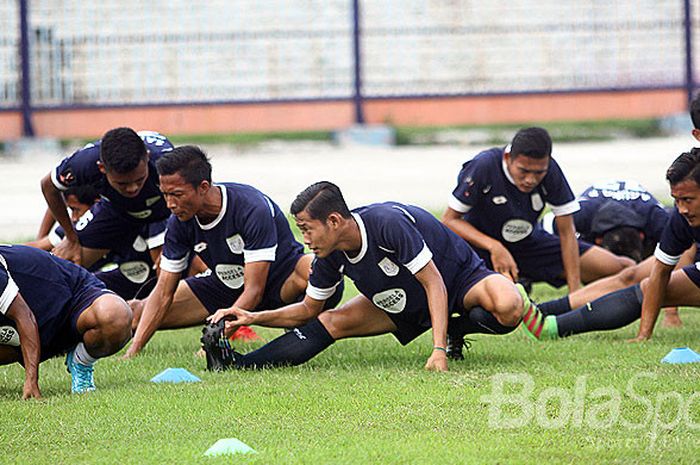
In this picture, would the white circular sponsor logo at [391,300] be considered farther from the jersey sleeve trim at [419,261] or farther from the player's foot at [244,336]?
the player's foot at [244,336]

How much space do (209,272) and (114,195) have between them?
112 centimetres

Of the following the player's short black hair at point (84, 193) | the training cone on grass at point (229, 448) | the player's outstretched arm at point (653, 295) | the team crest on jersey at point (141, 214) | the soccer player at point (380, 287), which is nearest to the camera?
the training cone on grass at point (229, 448)

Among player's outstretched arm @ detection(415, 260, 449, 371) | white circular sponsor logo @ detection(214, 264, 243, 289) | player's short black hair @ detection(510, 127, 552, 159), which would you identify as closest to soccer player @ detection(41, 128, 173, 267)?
white circular sponsor logo @ detection(214, 264, 243, 289)

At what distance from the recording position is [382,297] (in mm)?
7273

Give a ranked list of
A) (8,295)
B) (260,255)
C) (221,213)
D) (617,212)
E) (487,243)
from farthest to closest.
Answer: (617,212) < (487,243) < (221,213) < (260,255) < (8,295)

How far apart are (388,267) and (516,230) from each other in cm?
259

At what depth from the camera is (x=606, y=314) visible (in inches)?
314

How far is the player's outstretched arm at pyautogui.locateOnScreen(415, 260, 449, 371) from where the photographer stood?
6883 mm

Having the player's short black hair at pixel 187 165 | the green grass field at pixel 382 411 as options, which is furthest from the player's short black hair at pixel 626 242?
the player's short black hair at pixel 187 165

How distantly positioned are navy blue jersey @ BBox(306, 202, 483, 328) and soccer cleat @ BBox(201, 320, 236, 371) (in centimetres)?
58

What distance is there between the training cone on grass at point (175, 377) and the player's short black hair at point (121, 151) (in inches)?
66.7

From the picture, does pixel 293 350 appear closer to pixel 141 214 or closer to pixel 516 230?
pixel 141 214

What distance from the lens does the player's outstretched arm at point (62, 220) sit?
9.30m

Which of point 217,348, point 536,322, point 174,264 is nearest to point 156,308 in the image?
point 174,264
